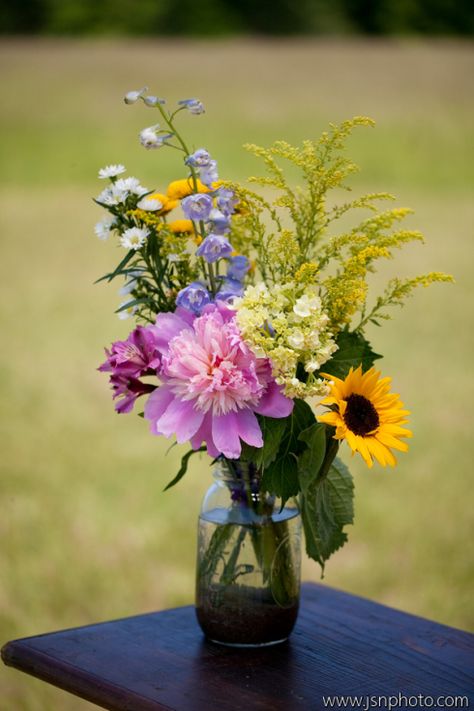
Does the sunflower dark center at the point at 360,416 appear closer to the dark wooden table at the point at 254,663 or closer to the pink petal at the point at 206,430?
the pink petal at the point at 206,430

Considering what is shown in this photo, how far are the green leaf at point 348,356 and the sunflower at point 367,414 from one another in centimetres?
2

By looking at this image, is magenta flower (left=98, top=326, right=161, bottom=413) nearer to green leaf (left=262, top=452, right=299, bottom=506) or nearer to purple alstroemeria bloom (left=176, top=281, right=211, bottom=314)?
purple alstroemeria bloom (left=176, top=281, right=211, bottom=314)

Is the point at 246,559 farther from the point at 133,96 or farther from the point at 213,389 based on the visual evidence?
the point at 133,96

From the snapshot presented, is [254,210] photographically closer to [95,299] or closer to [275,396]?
[275,396]

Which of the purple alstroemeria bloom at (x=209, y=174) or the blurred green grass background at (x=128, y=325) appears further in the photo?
the blurred green grass background at (x=128, y=325)

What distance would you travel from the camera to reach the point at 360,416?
3.19 ft

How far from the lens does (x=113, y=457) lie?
3588 mm

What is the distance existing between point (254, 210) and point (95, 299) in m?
4.78

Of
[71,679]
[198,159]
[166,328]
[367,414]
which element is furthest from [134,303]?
[71,679]

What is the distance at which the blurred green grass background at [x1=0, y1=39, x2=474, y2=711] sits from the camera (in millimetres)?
2750

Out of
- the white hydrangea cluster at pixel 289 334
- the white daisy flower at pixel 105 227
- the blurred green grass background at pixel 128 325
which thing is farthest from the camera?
the blurred green grass background at pixel 128 325

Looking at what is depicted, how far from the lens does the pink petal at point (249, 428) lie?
3.14 feet

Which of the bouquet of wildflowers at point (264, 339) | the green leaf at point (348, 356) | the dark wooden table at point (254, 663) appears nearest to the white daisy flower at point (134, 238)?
the bouquet of wildflowers at point (264, 339)

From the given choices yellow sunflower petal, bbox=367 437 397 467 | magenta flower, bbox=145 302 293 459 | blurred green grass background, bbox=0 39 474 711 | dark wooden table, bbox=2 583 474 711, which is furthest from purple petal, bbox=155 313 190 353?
blurred green grass background, bbox=0 39 474 711
